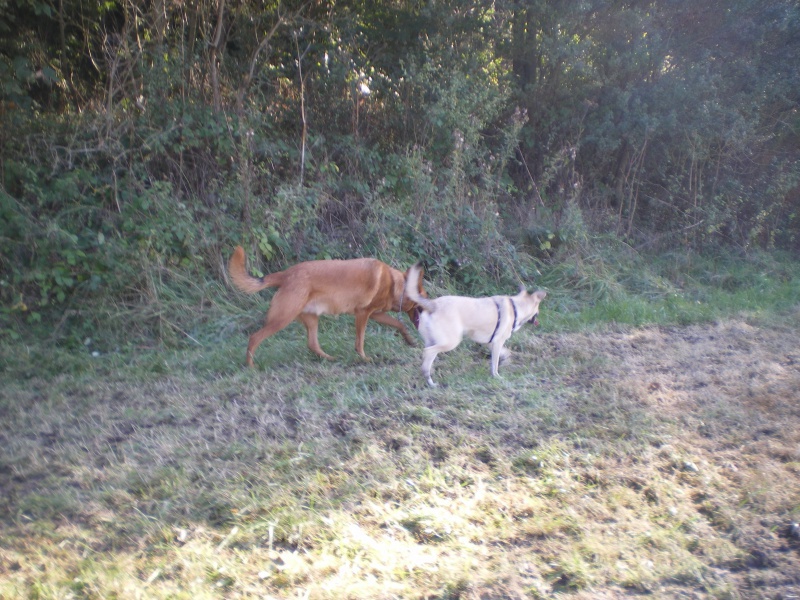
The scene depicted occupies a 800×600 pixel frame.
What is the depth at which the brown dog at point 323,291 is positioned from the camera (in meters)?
6.00

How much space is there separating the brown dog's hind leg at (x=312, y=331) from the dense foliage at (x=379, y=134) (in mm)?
1810

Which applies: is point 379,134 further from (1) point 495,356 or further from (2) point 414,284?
(1) point 495,356

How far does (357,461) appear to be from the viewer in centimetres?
404

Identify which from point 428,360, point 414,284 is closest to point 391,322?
point 414,284

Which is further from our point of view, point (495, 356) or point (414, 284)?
point (414, 284)

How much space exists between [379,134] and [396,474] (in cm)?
753

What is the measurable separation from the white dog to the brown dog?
1.74ft

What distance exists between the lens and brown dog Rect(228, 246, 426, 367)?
6.00 metres

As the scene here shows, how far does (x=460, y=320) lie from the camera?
18.3 feet

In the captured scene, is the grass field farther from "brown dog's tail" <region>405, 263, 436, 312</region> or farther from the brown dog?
"brown dog's tail" <region>405, 263, 436, 312</region>

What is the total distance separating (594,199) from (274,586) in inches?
404

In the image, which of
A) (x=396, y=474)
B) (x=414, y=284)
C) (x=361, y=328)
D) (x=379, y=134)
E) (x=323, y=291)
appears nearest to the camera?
(x=396, y=474)

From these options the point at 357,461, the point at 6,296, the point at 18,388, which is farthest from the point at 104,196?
the point at 357,461

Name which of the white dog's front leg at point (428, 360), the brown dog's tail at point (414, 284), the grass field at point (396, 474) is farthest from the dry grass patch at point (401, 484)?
the brown dog's tail at point (414, 284)
